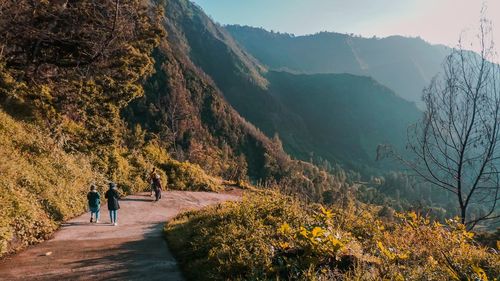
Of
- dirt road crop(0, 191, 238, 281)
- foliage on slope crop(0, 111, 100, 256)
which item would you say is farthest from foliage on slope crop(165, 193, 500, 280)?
foliage on slope crop(0, 111, 100, 256)

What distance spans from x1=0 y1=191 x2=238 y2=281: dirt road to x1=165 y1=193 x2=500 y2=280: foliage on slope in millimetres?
608

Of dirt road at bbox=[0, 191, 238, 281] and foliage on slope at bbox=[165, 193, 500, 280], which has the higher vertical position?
foliage on slope at bbox=[165, 193, 500, 280]

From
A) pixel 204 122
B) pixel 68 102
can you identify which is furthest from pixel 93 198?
pixel 204 122

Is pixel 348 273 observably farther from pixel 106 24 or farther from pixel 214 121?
pixel 214 121

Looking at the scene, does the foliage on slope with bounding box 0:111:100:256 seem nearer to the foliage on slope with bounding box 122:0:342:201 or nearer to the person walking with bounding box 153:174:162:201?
the person walking with bounding box 153:174:162:201

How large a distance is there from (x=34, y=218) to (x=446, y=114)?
11.4 m

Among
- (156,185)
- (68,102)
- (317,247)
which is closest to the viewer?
(317,247)

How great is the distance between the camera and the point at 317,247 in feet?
23.0

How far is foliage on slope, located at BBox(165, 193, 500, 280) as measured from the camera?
6.52 m

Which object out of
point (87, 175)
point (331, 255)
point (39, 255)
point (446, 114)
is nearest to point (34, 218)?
point (39, 255)

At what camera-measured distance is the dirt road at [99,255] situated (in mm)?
8594

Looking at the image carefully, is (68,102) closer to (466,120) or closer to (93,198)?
(93,198)

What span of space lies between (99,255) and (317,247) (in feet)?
19.4

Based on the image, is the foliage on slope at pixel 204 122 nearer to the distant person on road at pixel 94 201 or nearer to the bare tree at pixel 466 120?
the distant person on road at pixel 94 201
